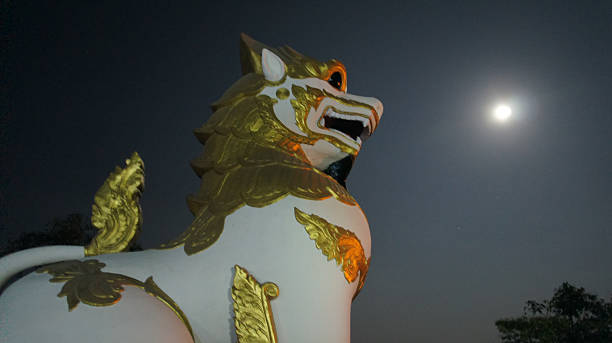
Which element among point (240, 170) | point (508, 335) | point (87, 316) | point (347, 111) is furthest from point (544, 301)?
point (87, 316)

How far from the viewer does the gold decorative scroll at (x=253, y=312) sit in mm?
1429

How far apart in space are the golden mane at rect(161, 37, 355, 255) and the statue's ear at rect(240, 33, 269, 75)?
0.03 m

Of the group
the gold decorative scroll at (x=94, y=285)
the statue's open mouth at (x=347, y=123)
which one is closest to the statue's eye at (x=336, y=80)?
the statue's open mouth at (x=347, y=123)

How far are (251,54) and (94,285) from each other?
154cm

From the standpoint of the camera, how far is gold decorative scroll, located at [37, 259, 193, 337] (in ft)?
4.05

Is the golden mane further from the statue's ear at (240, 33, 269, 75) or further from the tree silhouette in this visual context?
the tree silhouette

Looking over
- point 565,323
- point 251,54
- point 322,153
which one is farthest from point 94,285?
point 565,323

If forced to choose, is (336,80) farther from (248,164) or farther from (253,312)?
(253,312)

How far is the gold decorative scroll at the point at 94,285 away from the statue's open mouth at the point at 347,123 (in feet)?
4.21

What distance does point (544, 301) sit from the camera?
7.38 metres

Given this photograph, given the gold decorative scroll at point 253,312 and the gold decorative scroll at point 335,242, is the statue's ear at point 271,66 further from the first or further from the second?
the gold decorative scroll at point 253,312

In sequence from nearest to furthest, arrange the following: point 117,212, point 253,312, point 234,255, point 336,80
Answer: point 253,312 → point 234,255 → point 117,212 → point 336,80

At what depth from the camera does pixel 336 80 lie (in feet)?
7.74

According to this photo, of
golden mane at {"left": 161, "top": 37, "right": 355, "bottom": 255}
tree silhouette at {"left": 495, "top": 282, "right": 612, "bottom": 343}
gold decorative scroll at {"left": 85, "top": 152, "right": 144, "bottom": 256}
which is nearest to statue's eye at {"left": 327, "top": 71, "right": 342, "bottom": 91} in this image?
golden mane at {"left": 161, "top": 37, "right": 355, "bottom": 255}
